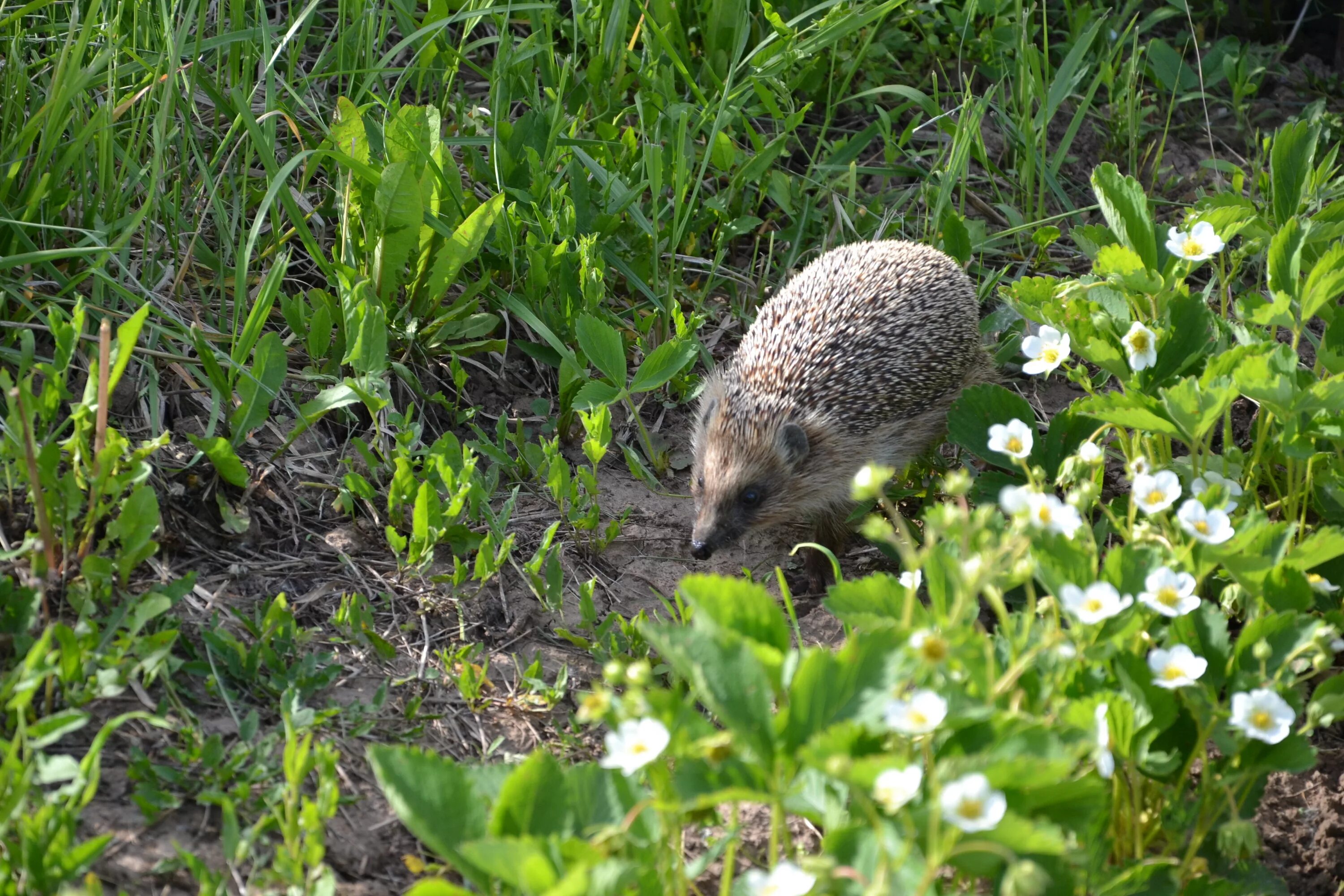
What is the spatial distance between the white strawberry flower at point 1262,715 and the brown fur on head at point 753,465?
2210 millimetres

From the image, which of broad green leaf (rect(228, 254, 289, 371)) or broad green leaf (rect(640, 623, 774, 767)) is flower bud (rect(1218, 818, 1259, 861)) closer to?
broad green leaf (rect(640, 623, 774, 767))

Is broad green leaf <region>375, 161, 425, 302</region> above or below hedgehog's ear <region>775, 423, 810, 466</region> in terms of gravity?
above

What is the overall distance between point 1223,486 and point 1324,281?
2.54 ft

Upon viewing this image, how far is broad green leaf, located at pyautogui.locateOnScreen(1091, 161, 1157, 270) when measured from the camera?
13.1ft

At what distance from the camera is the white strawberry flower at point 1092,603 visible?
2.60m

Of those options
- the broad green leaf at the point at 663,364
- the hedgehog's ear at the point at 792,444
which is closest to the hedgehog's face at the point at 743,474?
the hedgehog's ear at the point at 792,444

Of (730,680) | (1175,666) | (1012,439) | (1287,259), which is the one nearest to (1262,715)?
(1175,666)

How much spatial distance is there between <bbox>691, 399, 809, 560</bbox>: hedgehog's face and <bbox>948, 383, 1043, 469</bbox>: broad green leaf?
91cm

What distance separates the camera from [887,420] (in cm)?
497

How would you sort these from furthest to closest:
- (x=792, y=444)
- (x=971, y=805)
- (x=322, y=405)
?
(x=792, y=444)
(x=322, y=405)
(x=971, y=805)

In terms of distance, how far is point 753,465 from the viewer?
4840 mm

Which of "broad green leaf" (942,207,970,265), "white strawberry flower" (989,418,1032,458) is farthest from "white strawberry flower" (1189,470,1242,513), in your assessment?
"broad green leaf" (942,207,970,265)

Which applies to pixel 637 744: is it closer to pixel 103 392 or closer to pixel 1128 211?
pixel 103 392

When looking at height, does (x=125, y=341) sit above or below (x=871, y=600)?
above
